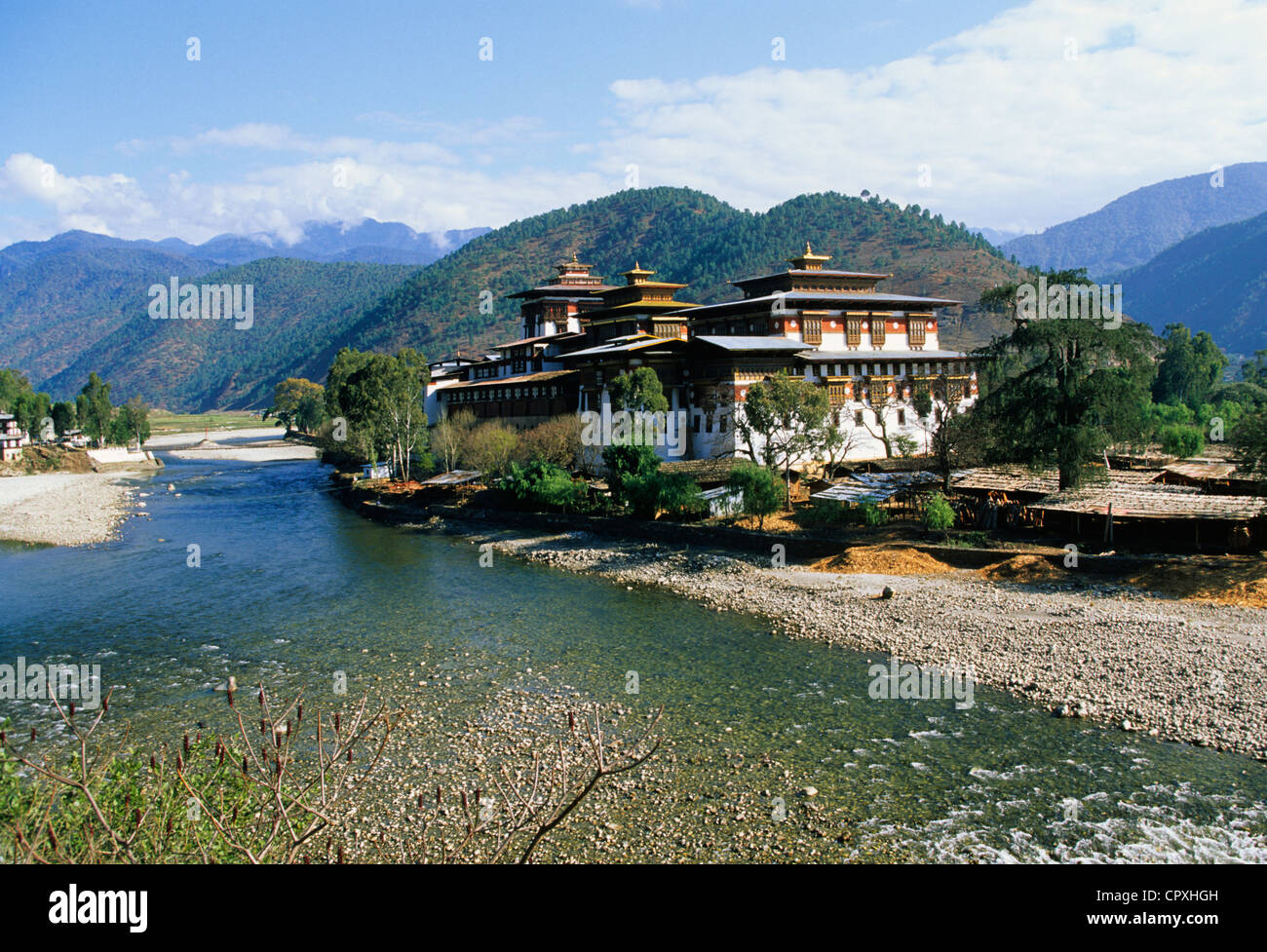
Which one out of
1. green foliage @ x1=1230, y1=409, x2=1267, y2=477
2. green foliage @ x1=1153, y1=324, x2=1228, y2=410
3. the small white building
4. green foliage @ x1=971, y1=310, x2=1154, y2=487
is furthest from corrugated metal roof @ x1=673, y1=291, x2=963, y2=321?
the small white building

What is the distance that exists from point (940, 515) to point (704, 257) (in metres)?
136

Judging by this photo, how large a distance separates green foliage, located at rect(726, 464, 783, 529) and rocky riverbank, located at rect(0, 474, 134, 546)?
30.9m

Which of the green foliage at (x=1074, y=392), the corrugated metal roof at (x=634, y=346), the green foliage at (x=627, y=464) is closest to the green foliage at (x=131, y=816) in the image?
the green foliage at (x=1074, y=392)

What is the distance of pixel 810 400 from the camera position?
121ft

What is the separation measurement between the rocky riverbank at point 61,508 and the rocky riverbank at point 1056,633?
30079 mm

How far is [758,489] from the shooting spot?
111 feet

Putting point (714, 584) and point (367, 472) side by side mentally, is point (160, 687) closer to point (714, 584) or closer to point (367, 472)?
point (714, 584)

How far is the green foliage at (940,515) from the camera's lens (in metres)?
29.5

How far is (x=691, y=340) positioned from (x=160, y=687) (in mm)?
32680

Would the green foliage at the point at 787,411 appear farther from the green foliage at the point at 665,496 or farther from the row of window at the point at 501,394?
the row of window at the point at 501,394

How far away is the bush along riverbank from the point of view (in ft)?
57.5

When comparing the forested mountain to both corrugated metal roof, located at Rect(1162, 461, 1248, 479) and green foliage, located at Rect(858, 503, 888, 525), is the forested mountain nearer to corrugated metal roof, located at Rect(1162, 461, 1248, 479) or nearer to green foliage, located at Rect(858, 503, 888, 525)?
corrugated metal roof, located at Rect(1162, 461, 1248, 479)

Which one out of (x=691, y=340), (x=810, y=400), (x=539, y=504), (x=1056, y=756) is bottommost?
(x=1056, y=756)
